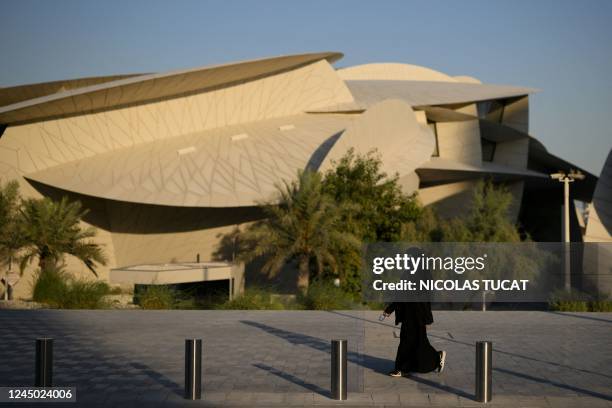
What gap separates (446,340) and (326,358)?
2971mm

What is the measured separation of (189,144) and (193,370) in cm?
2934

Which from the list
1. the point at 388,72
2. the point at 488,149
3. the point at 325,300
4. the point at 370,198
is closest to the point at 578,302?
the point at 325,300

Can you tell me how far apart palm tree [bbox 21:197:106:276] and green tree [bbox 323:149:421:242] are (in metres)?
9.31

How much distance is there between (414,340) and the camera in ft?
33.3

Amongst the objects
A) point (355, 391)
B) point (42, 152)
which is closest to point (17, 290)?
point (42, 152)

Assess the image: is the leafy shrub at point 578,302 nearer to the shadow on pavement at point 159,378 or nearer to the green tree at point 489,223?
the green tree at point 489,223

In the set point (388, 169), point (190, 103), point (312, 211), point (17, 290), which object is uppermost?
point (190, 103)

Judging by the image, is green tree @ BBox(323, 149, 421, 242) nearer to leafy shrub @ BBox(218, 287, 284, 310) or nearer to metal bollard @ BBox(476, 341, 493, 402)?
leafy shrub @ BBox(218, 287, 284, 310)

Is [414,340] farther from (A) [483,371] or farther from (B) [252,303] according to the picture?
(B) [252,303]

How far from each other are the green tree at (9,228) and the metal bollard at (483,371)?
2247cm

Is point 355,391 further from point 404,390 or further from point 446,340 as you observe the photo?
point 446,340

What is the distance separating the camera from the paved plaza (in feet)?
29.6

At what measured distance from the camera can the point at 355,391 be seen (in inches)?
365

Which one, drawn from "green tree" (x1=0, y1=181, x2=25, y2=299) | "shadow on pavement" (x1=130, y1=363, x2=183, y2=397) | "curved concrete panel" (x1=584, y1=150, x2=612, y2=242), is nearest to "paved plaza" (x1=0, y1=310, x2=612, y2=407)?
"shadow on pavement" (x1=130, y1=363, x2=183, y2=397)
